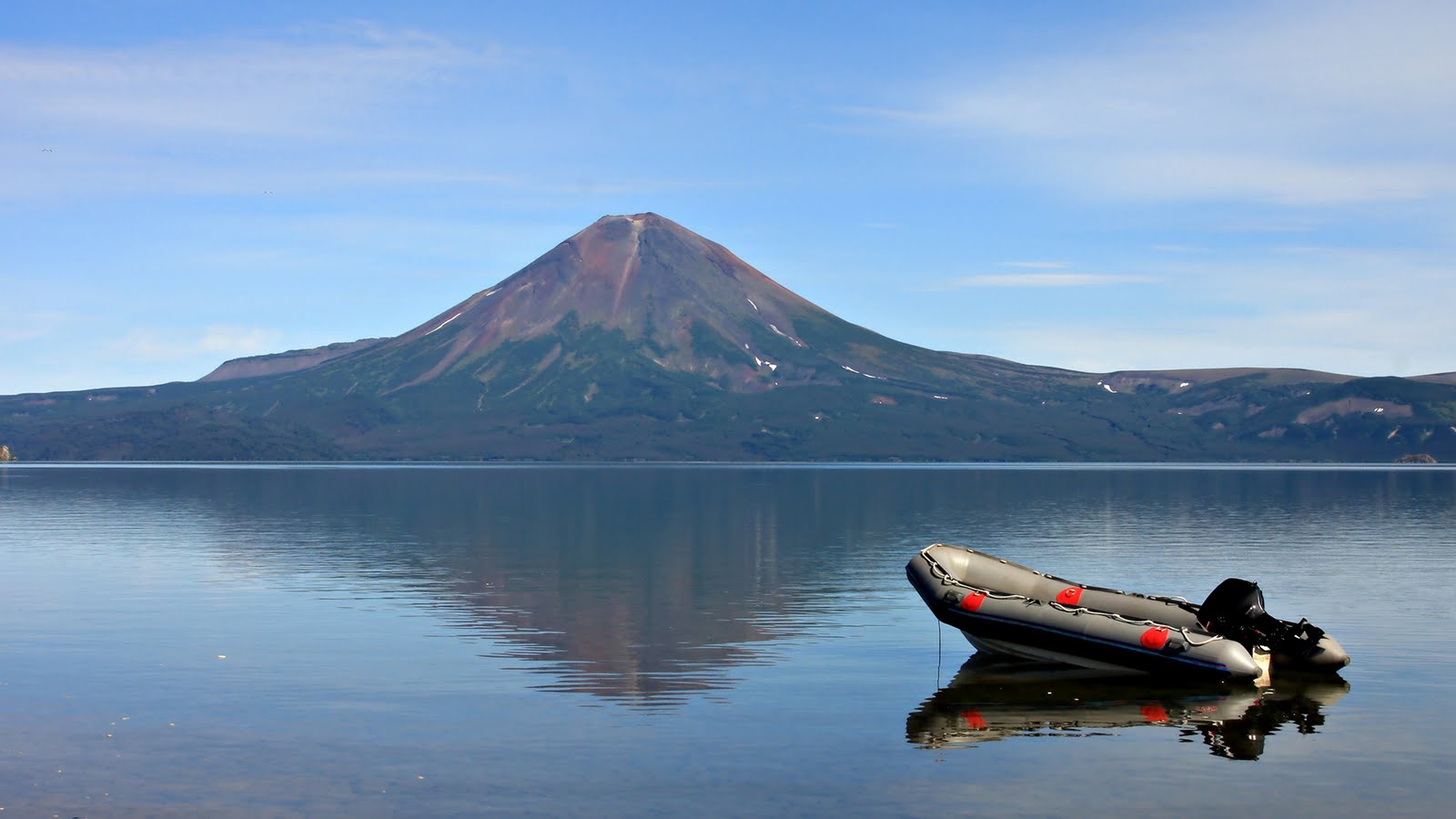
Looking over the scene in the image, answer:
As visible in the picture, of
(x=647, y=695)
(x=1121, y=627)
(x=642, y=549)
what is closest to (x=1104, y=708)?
(x=1121, y=627)

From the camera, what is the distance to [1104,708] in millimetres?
29906

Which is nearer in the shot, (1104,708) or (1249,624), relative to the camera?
(1104,708)

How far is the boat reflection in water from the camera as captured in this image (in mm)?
27141

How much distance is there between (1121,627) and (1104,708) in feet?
12.4

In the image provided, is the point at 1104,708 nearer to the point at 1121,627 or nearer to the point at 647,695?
the point at 1121,627

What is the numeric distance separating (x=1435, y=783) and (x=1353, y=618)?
Result: 2180 centimetres

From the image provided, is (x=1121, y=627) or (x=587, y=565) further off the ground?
(x=1121, y=627)

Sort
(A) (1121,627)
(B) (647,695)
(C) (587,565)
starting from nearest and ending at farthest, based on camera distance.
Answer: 1. (B) (647,695)
2. (A) (1121,627)
3. (C) (587,565)

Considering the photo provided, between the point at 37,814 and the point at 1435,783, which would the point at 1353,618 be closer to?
the point at 1435,783

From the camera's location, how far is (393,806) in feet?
70.0

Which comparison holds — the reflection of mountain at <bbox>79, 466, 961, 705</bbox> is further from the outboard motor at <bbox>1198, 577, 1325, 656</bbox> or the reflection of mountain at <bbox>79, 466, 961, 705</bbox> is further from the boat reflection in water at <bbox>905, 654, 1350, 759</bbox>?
the outboard motor at <bbox>1198, 577, 1325, 656</bbox>

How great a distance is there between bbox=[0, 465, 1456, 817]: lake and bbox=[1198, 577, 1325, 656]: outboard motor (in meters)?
1.27

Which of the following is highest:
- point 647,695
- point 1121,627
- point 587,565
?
point 1121,627

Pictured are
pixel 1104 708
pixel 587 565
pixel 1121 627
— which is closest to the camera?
pixel 1104 708
